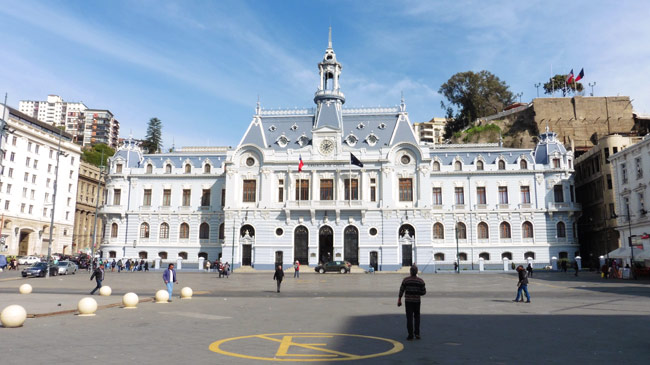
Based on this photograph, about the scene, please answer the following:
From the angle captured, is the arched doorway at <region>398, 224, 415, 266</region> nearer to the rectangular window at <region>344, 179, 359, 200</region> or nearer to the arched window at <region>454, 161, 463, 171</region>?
the rectangular window at <region>344, 179, 359, 200</region>

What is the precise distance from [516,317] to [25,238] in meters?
77.5

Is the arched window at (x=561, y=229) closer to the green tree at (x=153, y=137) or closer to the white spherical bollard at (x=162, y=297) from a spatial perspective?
the white spherical bollard at (x=162, y=297)

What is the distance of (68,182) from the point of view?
272 ft

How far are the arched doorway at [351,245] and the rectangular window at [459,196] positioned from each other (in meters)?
14.0

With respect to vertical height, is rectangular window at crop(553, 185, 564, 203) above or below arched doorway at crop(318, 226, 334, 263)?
above

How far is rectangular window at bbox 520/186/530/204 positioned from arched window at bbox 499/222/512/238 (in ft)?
11.7

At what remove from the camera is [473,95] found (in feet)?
310

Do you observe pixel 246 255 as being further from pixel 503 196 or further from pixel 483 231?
pixel 503 196

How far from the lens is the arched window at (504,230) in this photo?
5912 cm

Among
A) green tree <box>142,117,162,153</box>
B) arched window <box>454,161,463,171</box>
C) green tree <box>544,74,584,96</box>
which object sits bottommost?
arched window <box>454,161,463,171</box>

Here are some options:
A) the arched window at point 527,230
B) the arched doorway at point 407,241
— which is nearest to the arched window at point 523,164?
the arched window at point 527,230

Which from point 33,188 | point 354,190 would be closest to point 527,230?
point 354,190

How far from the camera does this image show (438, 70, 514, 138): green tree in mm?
94062

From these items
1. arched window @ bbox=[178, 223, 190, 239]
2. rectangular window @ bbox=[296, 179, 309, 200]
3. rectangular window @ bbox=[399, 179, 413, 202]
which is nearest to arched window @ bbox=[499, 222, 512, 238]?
rectangular window @ bbox=[399, 179, 413, 202]
